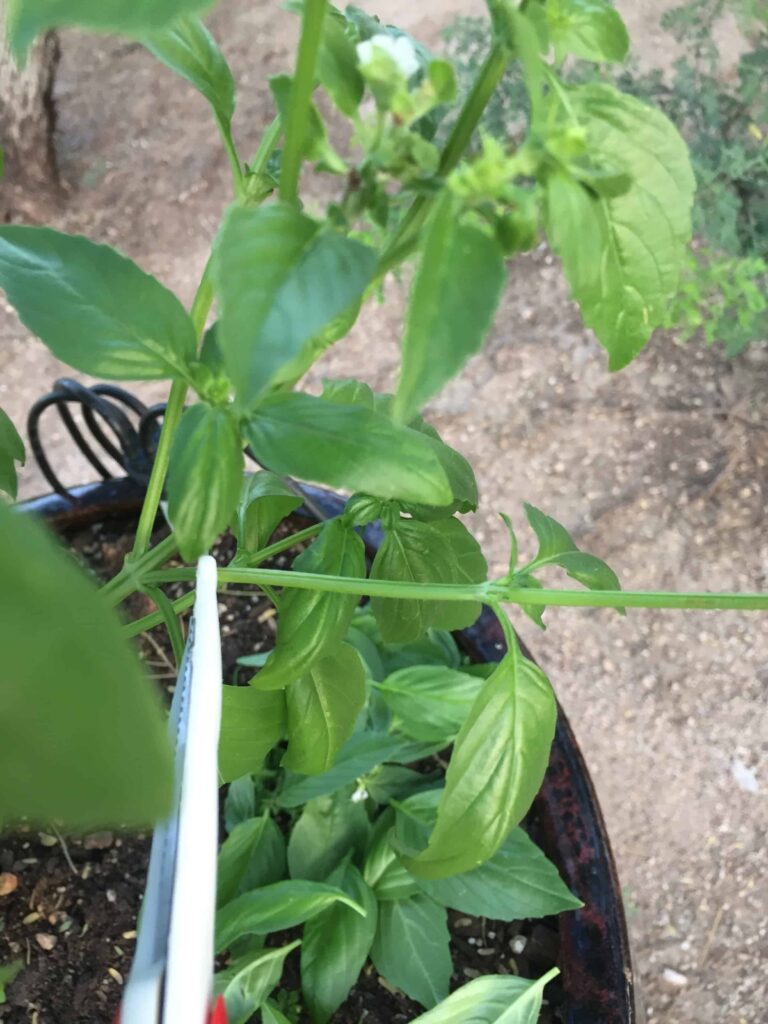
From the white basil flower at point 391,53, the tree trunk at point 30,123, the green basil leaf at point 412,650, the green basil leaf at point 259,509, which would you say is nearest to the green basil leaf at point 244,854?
the green basil leaf at point 412,650

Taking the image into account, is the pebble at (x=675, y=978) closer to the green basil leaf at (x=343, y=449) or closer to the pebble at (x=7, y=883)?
the pebble at (x=7, y=883)

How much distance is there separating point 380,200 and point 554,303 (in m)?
0.92

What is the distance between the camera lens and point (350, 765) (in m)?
0.52

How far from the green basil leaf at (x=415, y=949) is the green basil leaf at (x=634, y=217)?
37 centimetres

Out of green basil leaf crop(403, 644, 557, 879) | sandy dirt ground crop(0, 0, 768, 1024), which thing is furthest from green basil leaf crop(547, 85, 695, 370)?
sandy dirt ground crop(0, 0, 768, 1024)

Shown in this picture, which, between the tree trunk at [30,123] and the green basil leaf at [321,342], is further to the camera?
the tree trunk at [30,123]

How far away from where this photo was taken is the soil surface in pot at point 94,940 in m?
0.51

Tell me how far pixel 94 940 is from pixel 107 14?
1.63 ft

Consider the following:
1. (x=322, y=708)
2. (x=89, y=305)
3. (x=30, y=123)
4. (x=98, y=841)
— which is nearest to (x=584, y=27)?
(x=89, y=305)

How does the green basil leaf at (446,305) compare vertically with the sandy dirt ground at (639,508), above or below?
above

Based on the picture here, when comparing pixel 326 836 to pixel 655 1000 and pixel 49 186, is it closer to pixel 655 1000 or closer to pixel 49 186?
pixel 655 1000

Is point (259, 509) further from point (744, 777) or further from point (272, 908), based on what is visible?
point (744, 777)

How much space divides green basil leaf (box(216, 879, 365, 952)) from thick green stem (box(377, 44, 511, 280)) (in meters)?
0.33

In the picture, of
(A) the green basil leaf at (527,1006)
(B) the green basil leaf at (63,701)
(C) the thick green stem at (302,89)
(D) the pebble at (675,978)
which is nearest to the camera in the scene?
(B) the green basil leaf at (63,701)
